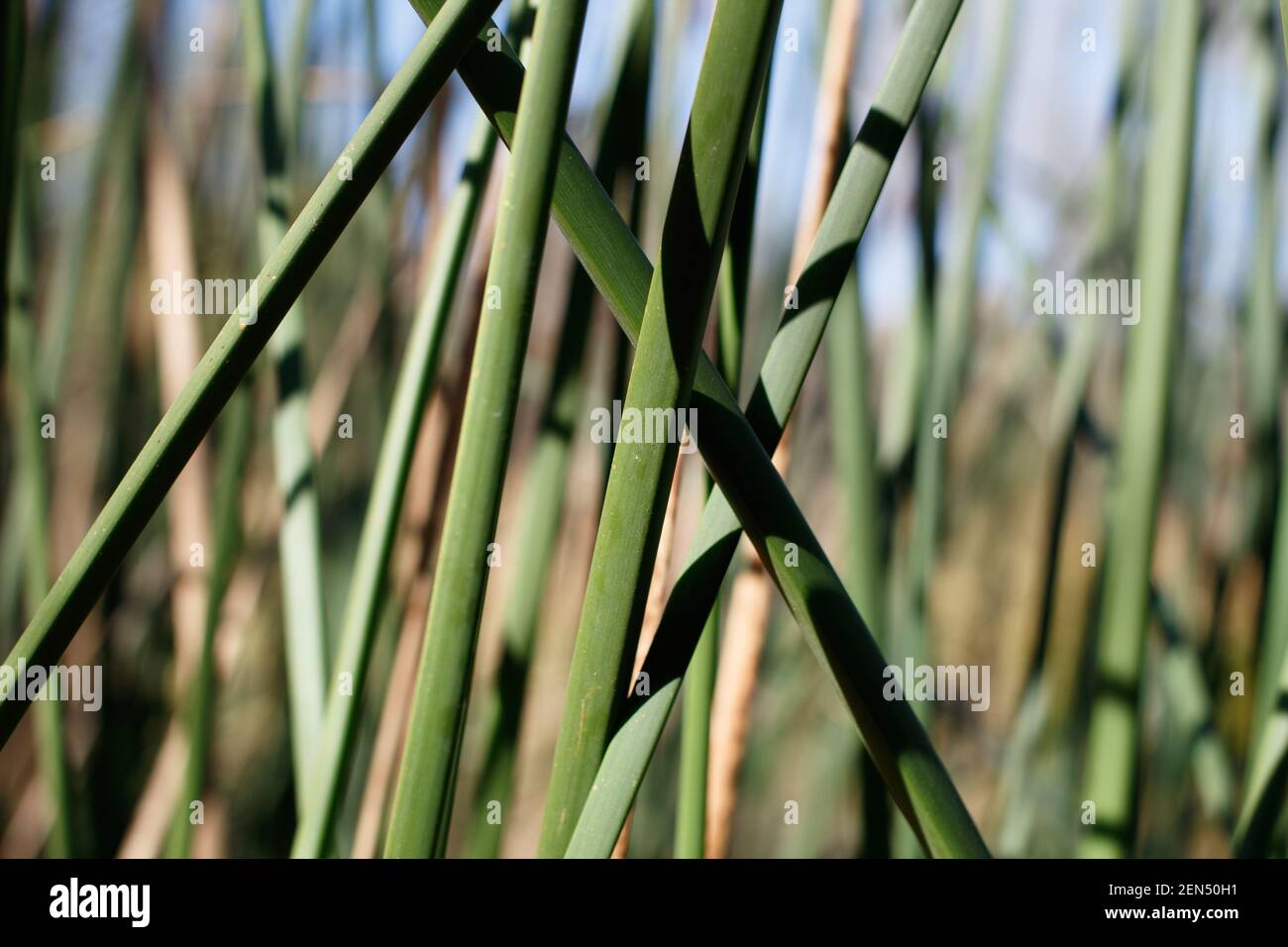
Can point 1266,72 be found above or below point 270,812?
above

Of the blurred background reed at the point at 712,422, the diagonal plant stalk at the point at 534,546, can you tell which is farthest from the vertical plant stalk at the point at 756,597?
the diagonal plant stalk at the point at 534,546

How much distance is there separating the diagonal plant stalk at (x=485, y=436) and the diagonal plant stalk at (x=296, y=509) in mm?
206

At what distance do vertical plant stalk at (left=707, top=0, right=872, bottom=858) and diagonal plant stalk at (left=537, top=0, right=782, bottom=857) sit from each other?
0.81ft

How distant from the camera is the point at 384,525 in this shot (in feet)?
1.10

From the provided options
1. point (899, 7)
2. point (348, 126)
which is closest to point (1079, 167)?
point (899, 7)

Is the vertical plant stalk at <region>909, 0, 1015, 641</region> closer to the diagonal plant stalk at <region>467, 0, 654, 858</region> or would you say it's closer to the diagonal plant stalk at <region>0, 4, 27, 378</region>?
the diagonal plant stalk at <region>467, 0, 654, 858</region>

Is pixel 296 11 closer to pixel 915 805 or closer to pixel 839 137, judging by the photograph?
pixel 839 137

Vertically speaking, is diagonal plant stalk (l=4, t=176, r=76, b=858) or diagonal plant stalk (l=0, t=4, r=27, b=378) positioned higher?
diagonal plant stalk (l=0, t=4, r=27, b=378)

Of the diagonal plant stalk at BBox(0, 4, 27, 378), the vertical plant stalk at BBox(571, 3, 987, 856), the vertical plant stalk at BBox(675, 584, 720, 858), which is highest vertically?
the diagonal plant stalk at BBox(0, 4, 27, 378)

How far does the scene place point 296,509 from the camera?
1.25 ft

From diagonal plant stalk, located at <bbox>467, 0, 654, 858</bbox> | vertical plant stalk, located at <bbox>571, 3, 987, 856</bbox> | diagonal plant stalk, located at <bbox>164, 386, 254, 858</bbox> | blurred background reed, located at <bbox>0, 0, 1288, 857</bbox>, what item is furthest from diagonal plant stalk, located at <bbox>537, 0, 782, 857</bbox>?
diagonal plant stalk, located at <bbox>164, 386, 254, 858</bbox>

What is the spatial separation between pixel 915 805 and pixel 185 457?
0.18 m

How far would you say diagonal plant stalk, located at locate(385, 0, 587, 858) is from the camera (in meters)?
0.17

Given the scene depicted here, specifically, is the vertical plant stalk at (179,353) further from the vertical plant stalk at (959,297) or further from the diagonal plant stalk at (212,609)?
the vertical plant stalk at (959,297)
